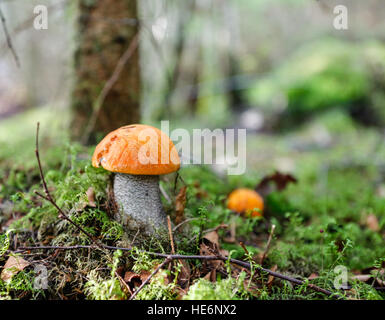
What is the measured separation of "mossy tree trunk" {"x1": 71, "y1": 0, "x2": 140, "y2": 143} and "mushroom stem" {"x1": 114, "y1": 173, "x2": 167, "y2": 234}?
1408 millimetres

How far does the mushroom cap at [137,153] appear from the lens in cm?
140

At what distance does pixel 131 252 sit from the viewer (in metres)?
1.34

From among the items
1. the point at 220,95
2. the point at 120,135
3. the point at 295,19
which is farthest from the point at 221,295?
the point at 295,19

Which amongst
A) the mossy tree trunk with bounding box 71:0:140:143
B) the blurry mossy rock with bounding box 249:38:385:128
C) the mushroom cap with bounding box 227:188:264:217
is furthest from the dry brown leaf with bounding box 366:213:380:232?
the blurry mossy rock with bounding box 249:38:385:128

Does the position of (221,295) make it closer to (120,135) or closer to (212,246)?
(212,246)

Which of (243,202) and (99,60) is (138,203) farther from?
(99,60)

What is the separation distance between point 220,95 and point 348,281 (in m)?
8.00

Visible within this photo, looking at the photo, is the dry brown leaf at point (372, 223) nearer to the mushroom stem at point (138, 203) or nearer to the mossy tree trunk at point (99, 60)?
the mushroom stem at point (138, 203)

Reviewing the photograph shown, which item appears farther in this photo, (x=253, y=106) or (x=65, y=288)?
(x=253, y=106)

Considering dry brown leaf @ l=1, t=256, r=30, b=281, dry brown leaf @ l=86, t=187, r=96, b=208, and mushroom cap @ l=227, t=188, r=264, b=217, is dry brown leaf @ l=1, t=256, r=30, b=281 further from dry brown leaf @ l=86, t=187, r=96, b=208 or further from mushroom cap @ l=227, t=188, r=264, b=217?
mushroom cap @ l=227, t=188, r=264, b=217

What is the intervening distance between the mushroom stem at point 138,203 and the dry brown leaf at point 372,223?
6.28ft

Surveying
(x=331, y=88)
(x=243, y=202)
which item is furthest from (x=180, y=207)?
(x=331, y=88)

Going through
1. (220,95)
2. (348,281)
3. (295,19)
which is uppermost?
(295,19)

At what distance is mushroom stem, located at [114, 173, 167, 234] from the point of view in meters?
1.57
